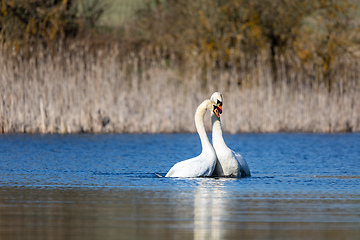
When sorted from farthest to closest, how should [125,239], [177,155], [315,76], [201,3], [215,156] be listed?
1. [201,3]
2. [315,76]
3. [177,155]
4. [215,156]
5. [125,239]

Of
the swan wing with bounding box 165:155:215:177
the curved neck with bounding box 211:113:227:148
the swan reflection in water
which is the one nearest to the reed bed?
the curved neck with bounding box 211:113:227:148

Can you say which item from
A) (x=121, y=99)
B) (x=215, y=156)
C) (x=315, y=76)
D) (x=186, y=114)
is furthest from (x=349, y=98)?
(x=215, y=156)

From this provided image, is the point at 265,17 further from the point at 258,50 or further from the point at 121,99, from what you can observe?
the point at 121,99

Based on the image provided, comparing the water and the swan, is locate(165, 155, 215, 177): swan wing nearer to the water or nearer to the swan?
the water

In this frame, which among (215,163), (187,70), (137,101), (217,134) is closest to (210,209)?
(215,163)

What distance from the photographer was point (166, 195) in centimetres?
721

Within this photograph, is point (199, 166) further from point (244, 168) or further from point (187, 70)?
point (187, 70)

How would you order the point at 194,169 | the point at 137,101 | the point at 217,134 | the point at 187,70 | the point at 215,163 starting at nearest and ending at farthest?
the point at 194,169, the point at 215,163, the point at 217,134, the point at 137,101, the point at 187,70

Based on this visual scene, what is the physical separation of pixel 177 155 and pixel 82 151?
65.9 inches

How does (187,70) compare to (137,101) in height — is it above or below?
above

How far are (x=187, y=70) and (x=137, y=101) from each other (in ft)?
9.93

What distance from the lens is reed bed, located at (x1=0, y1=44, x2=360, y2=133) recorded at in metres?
15.9

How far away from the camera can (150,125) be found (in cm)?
1648

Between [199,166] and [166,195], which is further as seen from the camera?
[199,166]
